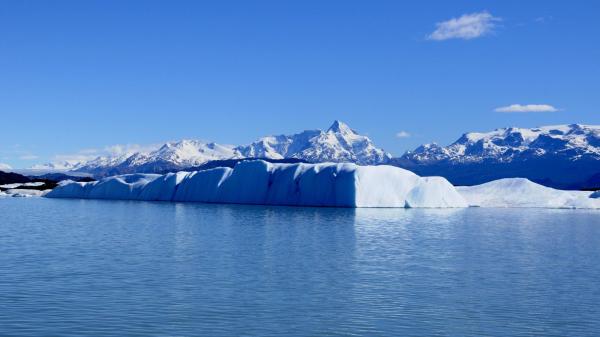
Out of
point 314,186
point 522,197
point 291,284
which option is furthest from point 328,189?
point 291,284

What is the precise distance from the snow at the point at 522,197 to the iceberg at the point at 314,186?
6956 mm

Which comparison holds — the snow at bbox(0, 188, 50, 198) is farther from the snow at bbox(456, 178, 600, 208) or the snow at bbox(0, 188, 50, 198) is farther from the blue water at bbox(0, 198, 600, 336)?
the blue water at bbox(0, 198, 600, 336)

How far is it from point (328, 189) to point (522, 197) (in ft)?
89.1

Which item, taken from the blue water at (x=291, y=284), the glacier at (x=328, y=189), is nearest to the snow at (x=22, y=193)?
the glacier at (x=328, y=189)

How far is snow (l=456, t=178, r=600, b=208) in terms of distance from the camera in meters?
80.6

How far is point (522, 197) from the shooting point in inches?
3233

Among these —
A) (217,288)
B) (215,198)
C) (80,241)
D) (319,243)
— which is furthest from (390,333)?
(215,198)

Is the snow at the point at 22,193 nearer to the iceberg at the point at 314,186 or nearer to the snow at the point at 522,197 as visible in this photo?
the iceberg at the point at 314,186

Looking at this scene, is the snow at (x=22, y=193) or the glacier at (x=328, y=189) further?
the snow at (x=22, y=193)

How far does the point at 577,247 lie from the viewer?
3200 centimetres

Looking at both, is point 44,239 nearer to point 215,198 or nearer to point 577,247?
point 577,247

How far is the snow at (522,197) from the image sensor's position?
8062cm

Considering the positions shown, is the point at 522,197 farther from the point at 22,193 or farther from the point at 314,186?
the point at 22,193

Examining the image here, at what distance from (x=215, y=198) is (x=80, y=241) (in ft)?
152
